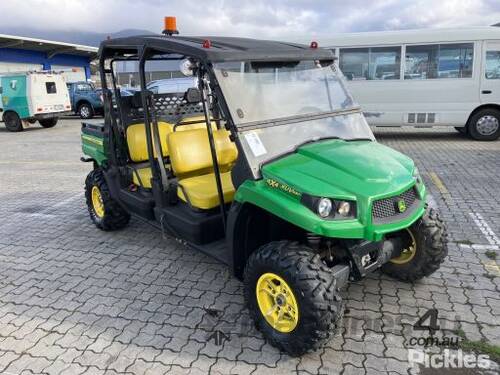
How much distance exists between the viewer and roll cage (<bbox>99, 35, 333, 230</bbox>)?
2840 millimetres

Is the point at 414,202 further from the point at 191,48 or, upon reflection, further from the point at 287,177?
the point at 191,48

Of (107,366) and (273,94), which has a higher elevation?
(273,94)

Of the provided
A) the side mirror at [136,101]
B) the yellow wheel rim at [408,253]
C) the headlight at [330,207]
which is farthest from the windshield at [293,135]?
the side mirror at [136,101]

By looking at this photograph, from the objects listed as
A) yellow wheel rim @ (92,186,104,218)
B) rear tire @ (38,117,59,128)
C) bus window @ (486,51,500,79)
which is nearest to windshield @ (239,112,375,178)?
yellow wheel rim @ (92,186,104,218)

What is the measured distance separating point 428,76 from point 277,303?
8655 mm

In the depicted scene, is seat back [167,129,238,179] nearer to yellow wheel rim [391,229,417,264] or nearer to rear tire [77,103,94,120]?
yellow wheel rim [391,229,417,264]

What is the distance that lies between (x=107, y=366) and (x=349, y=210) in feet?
6.04

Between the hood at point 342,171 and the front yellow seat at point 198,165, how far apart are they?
0.77 m

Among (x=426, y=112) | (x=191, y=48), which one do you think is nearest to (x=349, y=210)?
(x=191, y=48)

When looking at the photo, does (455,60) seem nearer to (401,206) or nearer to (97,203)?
(401,206)

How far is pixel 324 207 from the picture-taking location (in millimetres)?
2494

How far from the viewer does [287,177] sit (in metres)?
2.65

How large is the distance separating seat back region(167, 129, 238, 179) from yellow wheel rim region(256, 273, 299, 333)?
1.38 meters

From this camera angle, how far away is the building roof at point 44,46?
2381cm
